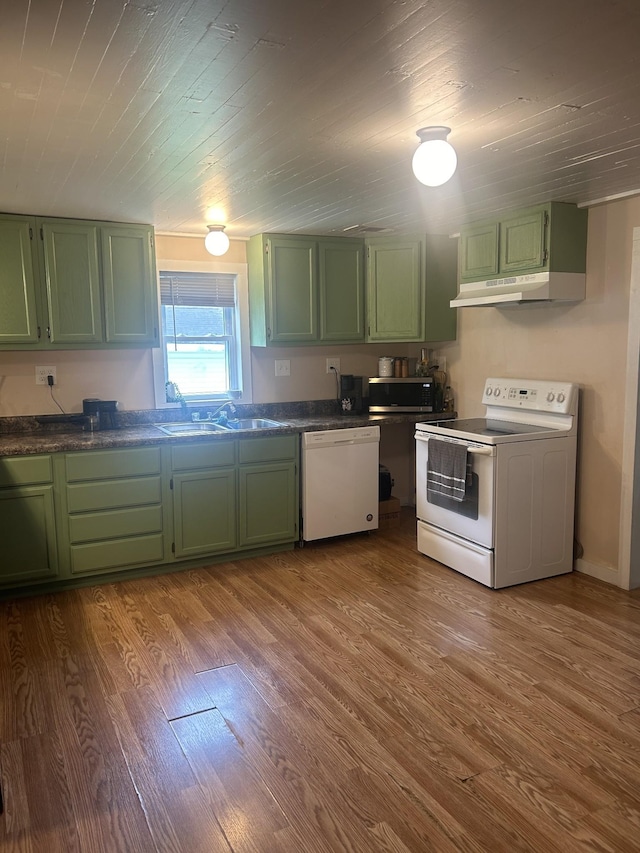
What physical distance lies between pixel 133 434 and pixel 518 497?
7.69 ft

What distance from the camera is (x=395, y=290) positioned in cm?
468

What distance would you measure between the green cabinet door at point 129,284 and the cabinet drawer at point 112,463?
0.77m

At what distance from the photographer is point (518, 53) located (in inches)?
67.6

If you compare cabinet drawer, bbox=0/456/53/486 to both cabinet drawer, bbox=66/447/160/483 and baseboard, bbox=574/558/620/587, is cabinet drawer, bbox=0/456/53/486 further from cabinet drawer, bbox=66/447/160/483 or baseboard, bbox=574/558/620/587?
baseboard, bbox=574/558/620/587

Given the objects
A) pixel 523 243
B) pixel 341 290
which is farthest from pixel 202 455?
pixel 523 243

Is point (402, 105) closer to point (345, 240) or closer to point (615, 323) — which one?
point (615, 323)

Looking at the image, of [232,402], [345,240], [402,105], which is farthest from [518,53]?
[232,402]

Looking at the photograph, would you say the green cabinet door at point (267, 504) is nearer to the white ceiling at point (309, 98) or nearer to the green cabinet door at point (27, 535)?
the green cabinet door at point (27, 535)

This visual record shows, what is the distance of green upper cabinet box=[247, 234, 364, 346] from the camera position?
4.44m

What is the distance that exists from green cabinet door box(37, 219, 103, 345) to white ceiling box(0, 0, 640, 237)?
388mm

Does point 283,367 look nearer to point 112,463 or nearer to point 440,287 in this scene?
point 440,287

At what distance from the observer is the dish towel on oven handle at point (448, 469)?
369 centimetres

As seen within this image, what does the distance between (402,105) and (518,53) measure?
43cm

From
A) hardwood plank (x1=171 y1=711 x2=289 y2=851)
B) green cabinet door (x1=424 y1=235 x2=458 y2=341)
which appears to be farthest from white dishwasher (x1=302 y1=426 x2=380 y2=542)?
hardwood plank (x1=171 y1=711 x2=289 y2=851)
